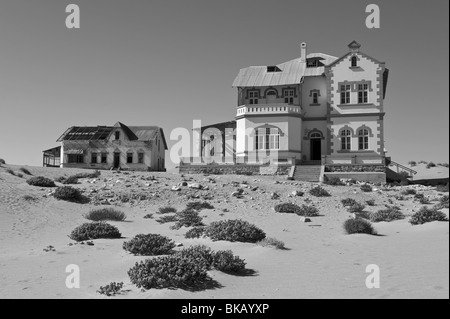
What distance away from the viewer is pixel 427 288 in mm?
7277

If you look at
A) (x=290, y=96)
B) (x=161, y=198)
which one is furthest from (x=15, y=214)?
(x=290, y=96)

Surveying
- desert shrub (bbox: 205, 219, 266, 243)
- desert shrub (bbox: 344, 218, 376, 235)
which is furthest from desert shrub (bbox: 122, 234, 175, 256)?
desert shrub (bbox: 344, 218, 376, 235)

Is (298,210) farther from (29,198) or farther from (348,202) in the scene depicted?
(29,198)

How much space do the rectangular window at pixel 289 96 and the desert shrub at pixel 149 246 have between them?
3146 centimetres

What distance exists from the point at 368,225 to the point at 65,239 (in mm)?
11217

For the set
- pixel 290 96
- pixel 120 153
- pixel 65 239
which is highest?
pixel 290 96

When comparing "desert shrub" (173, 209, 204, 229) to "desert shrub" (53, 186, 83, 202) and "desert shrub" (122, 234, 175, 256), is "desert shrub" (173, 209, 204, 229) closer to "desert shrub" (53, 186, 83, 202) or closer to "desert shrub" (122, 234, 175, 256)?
"desert shrub" (122, 234, 175, 256)

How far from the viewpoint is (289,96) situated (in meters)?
41.9

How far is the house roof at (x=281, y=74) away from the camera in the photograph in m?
41.9

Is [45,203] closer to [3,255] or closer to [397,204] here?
[3,255]

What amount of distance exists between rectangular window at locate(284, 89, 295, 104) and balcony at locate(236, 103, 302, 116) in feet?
5.61

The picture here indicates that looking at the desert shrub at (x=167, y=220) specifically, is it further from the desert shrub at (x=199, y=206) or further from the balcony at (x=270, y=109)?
the balcony at (x=270, y=109)

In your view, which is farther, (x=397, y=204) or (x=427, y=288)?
(x=397, y=204)

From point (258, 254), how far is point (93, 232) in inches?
245
